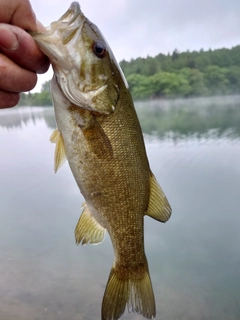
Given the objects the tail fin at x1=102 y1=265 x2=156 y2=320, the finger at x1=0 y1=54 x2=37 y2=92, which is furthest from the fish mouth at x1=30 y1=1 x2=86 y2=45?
the tail fin at x1=102 y1=265 x2=156 y2=320

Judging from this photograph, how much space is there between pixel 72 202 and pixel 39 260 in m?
1.77

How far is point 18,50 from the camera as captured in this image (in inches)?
34.5

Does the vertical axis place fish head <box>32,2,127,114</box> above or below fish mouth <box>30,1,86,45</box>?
below

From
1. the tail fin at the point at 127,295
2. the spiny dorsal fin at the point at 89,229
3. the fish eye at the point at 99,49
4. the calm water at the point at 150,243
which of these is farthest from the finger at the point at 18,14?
the calm water at the point at 150,243

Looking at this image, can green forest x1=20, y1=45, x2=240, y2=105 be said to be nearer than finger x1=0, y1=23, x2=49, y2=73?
No

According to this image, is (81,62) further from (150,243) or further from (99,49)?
(150,243)

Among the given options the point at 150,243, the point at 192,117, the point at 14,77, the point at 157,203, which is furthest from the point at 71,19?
the point at 192,117

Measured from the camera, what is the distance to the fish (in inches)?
39.7

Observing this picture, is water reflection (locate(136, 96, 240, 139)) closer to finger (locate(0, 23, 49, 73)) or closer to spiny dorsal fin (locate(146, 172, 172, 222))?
spiny dorsal fin (locate(146, 172, 172, 222))

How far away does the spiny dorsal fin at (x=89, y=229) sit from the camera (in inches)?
49.2

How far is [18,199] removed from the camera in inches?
239

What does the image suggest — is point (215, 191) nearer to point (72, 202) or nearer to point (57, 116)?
point (72, 202)

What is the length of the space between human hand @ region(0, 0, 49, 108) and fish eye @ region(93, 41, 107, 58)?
Result: 176 millimetres

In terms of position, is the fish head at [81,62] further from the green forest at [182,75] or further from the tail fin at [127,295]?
the green forest at [182,75]
